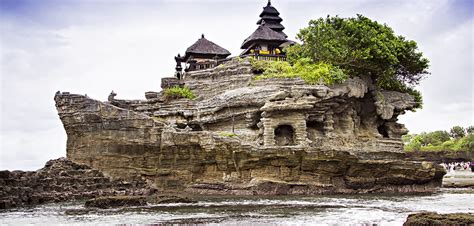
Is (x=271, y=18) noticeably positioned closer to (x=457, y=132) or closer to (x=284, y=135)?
(x=284, y=135)

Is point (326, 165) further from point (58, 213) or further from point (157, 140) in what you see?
point (58, 213)

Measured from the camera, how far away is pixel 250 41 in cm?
5856

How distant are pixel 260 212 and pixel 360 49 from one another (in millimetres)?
25485

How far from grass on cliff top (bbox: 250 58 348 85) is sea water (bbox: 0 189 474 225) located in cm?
1201

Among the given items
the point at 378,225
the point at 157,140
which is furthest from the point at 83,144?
the point at 378,225

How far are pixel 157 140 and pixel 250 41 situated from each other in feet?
68.7

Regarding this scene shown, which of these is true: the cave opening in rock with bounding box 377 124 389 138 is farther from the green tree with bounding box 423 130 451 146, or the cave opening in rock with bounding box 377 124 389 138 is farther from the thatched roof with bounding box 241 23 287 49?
A: the green tree with bounding box 423 130 451 146

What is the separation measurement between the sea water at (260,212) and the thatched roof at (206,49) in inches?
1068

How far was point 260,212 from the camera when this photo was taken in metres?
26.4

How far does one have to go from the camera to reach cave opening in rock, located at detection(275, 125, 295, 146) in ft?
141

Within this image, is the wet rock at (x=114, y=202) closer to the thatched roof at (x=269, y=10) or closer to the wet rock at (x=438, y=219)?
the wet rock at (x=438, y=219)

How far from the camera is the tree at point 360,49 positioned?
157 feet

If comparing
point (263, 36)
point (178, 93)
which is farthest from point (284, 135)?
point (263, 36)

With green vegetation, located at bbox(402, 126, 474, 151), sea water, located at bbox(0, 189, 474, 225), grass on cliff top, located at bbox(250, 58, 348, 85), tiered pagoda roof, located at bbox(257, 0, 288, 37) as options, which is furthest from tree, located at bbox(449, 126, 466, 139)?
sea water, located at bbox(0, 189, 474, 225)
